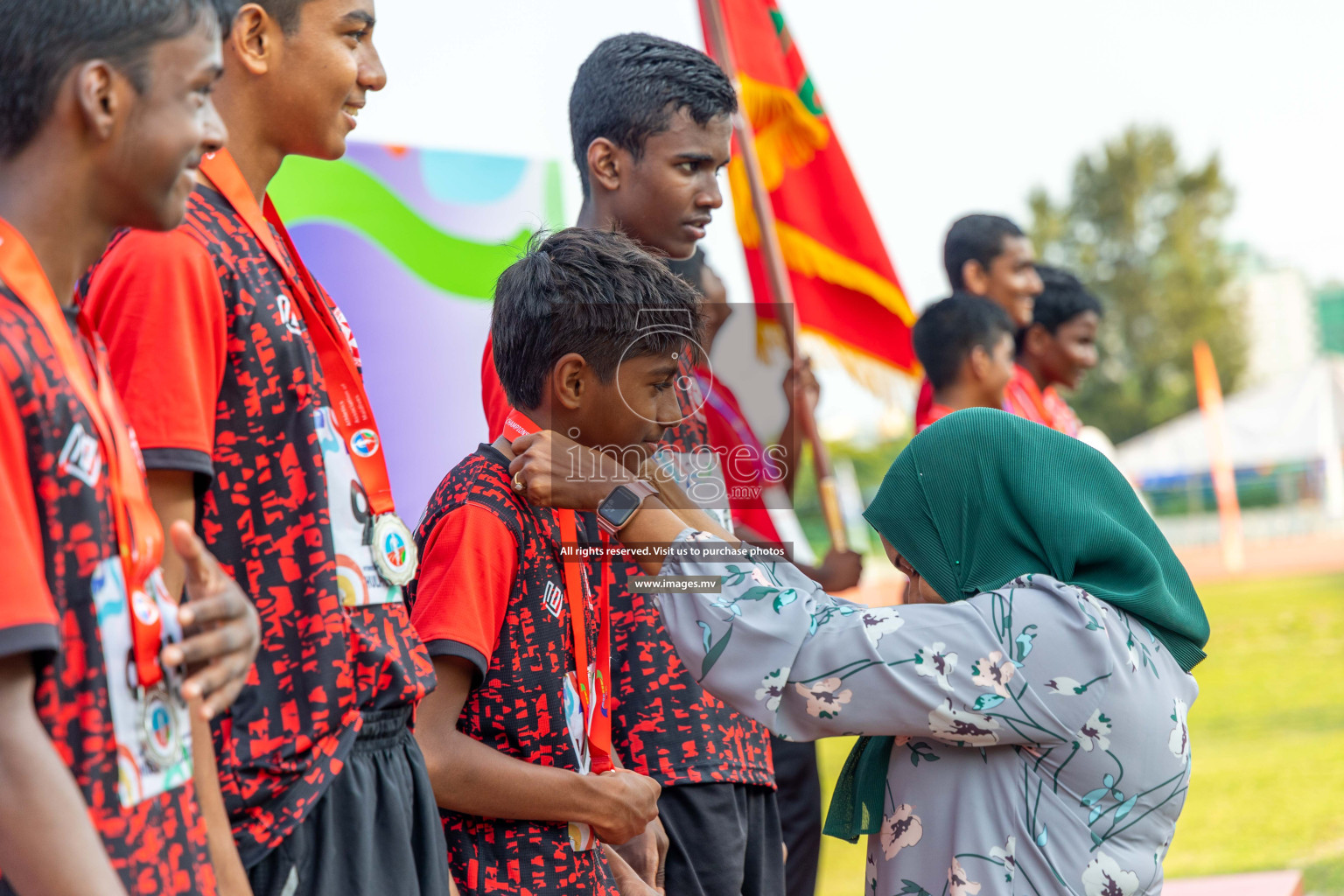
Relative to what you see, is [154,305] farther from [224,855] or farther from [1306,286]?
[1306,286]

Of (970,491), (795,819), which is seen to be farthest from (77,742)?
(795,819)

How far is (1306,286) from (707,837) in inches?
3150

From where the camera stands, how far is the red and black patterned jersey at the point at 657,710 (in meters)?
2.41

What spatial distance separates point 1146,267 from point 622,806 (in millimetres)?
45374

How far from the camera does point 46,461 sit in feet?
3.78

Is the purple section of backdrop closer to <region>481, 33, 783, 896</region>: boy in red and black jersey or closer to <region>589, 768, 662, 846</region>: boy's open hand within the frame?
<region>481, 33, 783, 896</region>: boy in red and black jersey

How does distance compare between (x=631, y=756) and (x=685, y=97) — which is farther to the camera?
(x=685, y=97)

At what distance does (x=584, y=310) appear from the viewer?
2191mm

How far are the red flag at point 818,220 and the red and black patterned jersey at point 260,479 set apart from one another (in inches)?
133

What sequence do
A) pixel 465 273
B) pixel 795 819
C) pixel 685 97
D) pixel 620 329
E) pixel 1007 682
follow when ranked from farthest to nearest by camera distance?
1. pixel 465 273
2. pixel 795 819
3. pixel 685 97
4. pixel 620 329
5. pixel 1007 682

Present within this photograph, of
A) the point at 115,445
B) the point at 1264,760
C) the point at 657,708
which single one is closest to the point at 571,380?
the point at 657,708

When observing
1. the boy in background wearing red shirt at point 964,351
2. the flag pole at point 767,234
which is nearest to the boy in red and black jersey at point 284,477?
the flag pole at point 767,234

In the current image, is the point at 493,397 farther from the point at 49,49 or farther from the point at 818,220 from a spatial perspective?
the point at 818,220

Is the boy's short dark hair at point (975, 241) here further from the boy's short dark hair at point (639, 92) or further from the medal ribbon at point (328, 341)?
the medal ribbon at point (328, 341)
